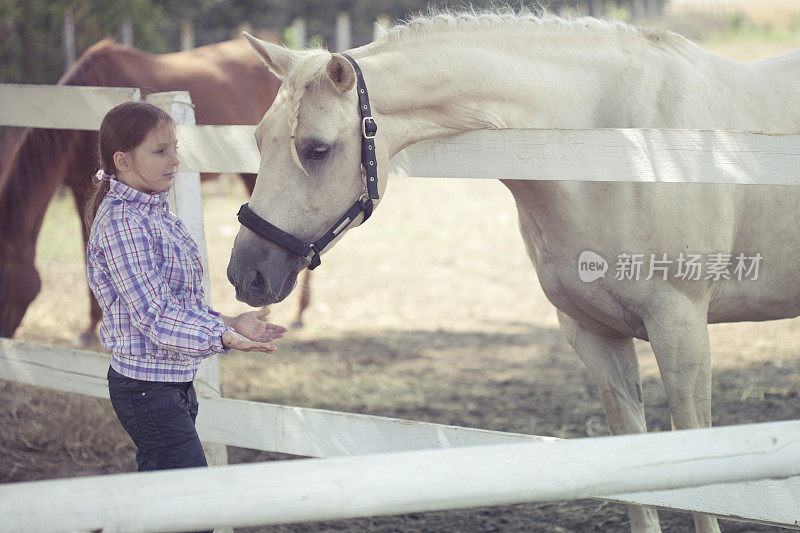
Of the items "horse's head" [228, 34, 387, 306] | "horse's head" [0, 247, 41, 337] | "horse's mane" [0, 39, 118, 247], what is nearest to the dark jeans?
"horse's head" [228, 34, 387, 306]

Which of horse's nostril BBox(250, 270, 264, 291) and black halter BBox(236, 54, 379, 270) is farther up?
black halter BBox(236, 54, 379, 270)

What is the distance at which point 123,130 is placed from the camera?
6.32 feet

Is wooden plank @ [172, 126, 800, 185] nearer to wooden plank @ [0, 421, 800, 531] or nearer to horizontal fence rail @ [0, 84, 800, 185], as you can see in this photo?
horizontal fence rail @ [0, 84, 800, 185]

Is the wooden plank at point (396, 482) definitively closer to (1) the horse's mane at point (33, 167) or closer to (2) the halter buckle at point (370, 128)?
(2) the halter buckle at point (370, 128)

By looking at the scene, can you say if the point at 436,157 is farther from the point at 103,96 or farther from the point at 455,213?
the point at 455,213

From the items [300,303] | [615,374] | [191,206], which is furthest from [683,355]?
[300,303]

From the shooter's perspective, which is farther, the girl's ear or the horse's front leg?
the horse's front leg

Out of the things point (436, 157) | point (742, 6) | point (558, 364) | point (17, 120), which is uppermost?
point (742, 6)

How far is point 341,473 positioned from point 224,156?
1.59 meters

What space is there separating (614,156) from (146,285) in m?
1.36

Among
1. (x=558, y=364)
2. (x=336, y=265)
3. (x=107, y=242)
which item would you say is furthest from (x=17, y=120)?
(x=336, y=265)

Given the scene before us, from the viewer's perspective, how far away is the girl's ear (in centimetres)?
193

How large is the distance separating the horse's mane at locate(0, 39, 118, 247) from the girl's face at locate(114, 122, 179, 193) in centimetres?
266

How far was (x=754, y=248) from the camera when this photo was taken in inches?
107
